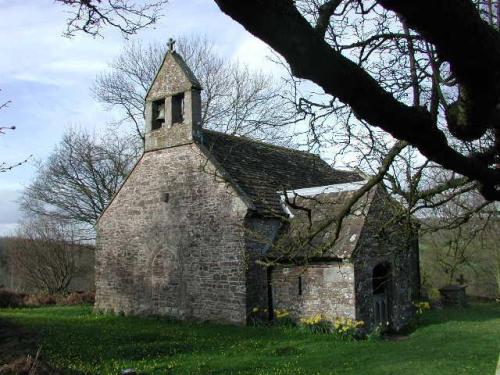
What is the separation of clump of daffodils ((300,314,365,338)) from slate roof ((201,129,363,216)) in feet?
10.6

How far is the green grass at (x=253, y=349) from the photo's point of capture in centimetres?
975

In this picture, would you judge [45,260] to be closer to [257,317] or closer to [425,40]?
[257,317]

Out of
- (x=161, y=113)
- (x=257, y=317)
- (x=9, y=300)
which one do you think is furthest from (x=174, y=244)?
(x=9, y=300)

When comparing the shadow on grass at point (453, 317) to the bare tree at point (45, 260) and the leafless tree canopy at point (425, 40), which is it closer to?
the leafless tree canopy at point (425, 40)

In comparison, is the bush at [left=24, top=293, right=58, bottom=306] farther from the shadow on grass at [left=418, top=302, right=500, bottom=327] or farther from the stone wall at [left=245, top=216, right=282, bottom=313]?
the shadow on grass at [left=418, top=302, right=500, bottom=327]

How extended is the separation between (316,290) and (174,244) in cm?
523

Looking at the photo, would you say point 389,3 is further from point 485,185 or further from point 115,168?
point 115,168

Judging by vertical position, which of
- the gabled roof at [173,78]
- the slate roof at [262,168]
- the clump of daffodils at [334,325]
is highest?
the gabled roof at [173,78]

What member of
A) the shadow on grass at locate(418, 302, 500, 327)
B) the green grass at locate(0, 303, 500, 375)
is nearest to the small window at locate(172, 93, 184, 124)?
the green grass at locate(0, 303, 500, 375)

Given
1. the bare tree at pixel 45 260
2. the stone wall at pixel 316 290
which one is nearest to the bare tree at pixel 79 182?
the bare tree at pixel 45 260

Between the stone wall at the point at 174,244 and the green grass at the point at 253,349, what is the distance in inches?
40.0

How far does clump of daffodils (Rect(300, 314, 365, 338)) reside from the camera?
43.4ft

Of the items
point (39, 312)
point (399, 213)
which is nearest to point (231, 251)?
point (399, 213)

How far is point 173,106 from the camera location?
17609mm
